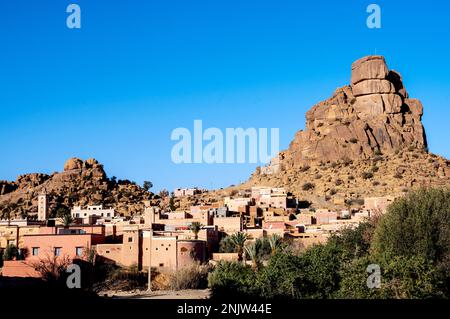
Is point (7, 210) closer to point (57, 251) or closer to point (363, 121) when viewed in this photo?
point (57, 251)

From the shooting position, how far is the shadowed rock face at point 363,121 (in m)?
85.7

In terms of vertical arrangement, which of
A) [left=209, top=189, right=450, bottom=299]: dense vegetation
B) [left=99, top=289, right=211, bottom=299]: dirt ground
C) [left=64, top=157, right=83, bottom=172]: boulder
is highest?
[left=64, top=157, right=83, bottom=172]: boulder

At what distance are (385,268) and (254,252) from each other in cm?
1607

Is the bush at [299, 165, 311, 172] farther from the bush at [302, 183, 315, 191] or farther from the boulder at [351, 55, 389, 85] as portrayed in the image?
the boulder at [351, 55, 389, 85]

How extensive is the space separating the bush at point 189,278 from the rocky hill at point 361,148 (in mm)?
33705

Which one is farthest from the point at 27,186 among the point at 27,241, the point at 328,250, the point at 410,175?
the point at 328,250

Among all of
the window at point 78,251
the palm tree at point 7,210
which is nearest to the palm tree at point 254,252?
the window at point 78,251

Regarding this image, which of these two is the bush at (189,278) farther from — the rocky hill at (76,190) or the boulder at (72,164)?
the boulder at (72,164)

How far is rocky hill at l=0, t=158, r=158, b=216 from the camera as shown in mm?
Result: 80938

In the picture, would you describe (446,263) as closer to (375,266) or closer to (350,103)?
(375,266)

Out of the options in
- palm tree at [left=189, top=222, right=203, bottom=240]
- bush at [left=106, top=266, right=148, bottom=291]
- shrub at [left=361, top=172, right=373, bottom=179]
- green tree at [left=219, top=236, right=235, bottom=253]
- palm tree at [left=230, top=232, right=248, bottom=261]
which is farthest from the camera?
shrub at [left=361, top=172, right=373, bottom=179]

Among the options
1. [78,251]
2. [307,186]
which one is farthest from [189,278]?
[307,186]

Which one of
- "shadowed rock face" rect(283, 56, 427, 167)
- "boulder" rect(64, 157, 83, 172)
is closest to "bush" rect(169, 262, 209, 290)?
"shadowed rock face" rect(283, 56, 427, 167)
